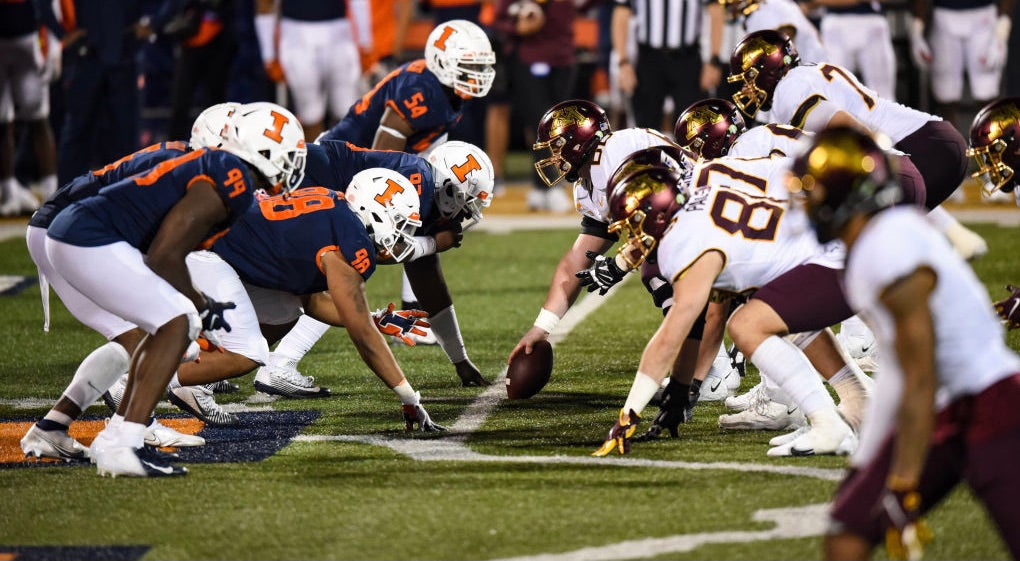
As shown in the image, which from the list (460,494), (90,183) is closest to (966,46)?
(90,183)

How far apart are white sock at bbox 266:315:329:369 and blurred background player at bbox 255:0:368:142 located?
211 inches

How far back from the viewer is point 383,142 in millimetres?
7617

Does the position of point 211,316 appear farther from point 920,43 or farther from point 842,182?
point 920,43

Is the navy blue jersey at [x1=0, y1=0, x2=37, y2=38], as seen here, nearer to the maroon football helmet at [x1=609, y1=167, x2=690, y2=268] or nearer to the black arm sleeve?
the black arm sleeve

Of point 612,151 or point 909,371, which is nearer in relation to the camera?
point 909,371

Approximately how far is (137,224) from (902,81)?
10.8m

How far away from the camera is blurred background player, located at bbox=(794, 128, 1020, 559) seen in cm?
314

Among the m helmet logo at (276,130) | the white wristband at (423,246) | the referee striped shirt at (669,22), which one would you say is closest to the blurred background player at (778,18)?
the white wristband at (423,246)

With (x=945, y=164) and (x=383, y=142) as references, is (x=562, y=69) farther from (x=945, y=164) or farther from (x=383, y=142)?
(x=945, y=164)

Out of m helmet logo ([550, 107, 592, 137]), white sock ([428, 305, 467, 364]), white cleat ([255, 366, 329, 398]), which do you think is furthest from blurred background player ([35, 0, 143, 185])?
m helmet logo ([550, 107, 592, 137])

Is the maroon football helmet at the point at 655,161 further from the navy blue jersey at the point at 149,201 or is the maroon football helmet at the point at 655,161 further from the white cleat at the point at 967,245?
the navy blue jersey at the point at 149,201

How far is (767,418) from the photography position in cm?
564

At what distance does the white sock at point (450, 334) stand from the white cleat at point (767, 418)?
1.50 metres

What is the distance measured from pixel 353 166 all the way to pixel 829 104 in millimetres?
2163
